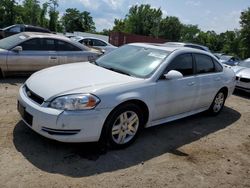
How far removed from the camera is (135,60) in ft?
18.2

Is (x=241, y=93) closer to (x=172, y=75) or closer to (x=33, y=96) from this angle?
(x=172, y=75)

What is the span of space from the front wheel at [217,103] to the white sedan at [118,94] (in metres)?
0.40

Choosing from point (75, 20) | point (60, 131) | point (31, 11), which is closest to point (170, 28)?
point (75, 20)

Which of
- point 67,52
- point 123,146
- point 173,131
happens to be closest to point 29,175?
point 123,146

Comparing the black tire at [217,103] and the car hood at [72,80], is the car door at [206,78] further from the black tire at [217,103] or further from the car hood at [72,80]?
the car hood at [72,80]

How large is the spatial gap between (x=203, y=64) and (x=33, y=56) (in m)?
4.71

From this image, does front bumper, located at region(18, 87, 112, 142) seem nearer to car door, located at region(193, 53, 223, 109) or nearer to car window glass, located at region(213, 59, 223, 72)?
car door, located at region(193, 53, 223, 109)

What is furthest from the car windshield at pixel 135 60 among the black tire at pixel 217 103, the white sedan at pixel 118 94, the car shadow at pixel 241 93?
the car shadow at pixel 241 93

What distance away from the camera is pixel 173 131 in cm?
588

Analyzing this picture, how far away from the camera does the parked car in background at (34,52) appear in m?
8.48

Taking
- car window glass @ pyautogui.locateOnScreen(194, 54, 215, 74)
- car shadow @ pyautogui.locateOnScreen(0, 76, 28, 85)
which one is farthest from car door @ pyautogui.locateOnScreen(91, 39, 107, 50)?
car window glass @ pyautogui.locateOnScreen(194, 54, 215, 74)

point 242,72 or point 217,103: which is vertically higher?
point 242,72

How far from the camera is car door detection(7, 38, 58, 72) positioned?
27.9ft

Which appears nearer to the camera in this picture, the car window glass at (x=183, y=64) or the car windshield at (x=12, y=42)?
the car window glass at (x=183, y=64)
